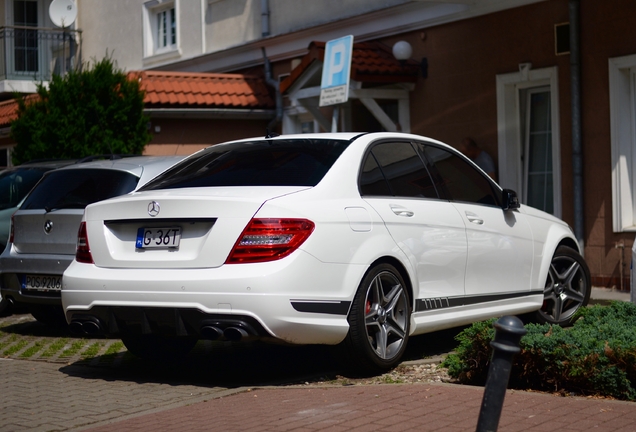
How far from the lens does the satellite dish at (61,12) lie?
25.1 meters

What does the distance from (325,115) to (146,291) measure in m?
11.5

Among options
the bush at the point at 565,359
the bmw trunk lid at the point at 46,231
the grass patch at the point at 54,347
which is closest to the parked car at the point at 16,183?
the bmw trunk lid at the point at 46,231

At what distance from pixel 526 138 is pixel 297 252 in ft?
28.1

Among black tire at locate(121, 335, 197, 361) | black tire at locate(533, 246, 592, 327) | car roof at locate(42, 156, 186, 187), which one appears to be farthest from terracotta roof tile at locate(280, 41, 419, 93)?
black tire at locate(121, 335, 197, 361)

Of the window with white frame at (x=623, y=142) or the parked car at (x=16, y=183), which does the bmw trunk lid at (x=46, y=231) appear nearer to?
the parked car at (x=16, y=183)

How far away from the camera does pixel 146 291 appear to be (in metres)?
6.03

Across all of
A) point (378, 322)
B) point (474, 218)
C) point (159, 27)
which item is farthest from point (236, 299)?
point (159, 27)

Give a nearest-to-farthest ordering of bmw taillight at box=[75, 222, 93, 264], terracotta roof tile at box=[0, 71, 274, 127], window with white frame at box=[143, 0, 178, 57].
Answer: bmw taillight at box=[75, 222, 93, 264], terracotta roof tile at box=[0, 71, 274, 127], window with white frame at box=[143, 0, 178, 57]

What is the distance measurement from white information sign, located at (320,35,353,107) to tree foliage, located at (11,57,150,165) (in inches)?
227

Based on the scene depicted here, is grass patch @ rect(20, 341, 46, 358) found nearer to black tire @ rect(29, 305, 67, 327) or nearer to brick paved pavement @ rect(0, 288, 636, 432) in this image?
black tire @ rect(29, 305, 67, 327)

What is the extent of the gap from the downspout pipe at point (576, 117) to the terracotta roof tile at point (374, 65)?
10.3ft

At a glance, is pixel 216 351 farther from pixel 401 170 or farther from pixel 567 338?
→ pixel 567 338

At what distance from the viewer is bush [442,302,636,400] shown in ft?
18.5

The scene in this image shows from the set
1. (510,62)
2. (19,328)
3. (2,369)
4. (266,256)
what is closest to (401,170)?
(266,256)
